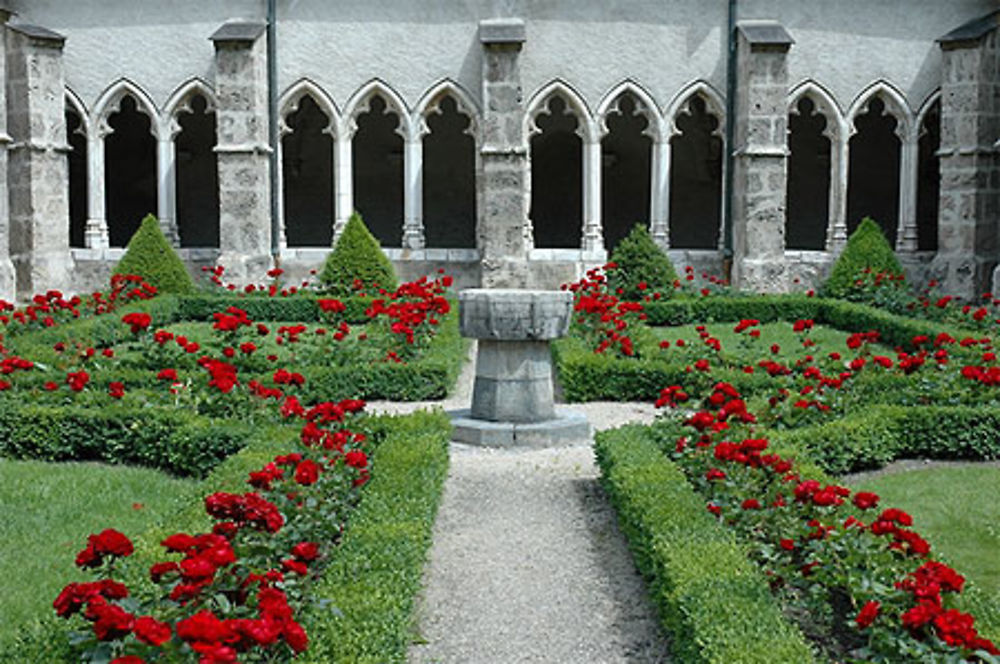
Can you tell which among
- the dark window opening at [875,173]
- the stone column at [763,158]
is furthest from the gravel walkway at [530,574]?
the dark window opening at [875,173]

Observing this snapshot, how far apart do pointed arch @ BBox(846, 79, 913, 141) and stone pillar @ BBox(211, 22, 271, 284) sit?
815 cm

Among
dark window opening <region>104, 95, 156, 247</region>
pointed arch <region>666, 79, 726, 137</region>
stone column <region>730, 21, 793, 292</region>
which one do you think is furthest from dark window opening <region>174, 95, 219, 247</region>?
stone column <region>730, 21, 793, 292</region>

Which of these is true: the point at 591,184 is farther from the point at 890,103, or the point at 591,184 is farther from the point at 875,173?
the point at 875,173

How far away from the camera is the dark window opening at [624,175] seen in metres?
20.6

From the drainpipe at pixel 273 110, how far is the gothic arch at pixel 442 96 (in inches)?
75.9

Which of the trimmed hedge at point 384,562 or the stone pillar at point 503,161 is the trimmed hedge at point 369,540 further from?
the stone pillar at point 503,161

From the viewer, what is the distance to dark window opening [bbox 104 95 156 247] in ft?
66.9

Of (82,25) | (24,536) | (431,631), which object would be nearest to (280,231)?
(82,25)

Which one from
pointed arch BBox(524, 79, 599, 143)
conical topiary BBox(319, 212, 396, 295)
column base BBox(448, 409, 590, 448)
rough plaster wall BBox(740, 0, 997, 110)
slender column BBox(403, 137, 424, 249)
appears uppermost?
rough plaster wall BBox(740, 0, 997, 110)

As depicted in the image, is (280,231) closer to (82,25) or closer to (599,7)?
(82,25)

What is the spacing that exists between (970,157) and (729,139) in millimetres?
3171

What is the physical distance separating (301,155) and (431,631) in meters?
16.6

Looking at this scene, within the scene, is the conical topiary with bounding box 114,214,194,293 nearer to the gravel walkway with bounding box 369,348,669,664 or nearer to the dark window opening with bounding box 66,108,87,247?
the dark window opening with bounding box 66,108,87,247

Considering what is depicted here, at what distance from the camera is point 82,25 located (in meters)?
16.2
